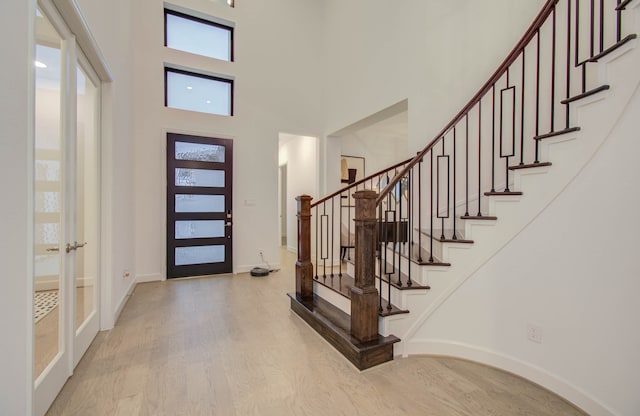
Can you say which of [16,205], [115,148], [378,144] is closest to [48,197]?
[16,205]

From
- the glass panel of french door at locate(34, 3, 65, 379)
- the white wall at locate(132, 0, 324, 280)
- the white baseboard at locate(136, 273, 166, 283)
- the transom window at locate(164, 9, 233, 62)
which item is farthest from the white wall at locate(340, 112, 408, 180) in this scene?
the glass panel of french door at locate(34, 3, 65, 379)

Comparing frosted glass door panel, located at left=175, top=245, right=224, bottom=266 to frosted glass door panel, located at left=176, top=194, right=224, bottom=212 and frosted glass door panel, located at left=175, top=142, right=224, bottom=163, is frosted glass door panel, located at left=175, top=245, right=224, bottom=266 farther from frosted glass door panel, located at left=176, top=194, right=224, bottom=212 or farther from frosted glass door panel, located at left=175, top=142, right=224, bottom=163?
frosted glass door panel, located at left=175, top=142, right=224, bottom=163

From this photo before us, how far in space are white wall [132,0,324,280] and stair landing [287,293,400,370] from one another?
253 centimetres

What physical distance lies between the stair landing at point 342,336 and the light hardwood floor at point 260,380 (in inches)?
2.5

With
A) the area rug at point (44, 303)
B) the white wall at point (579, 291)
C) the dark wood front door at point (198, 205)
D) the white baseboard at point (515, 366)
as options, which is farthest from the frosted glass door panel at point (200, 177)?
the white wall at point (579, 291)

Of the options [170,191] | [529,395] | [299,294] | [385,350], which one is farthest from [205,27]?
[529,395]

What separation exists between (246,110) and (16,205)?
4.24 m

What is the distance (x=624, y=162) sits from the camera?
1523mm

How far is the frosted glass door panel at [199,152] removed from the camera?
4660 millimetres

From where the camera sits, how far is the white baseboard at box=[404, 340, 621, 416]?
1.65 metres

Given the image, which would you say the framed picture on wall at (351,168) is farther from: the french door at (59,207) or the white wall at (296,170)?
the french door at (59,207)

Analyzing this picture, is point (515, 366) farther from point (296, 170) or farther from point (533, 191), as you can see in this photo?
point (296, 170)

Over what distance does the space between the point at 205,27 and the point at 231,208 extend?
3279mm

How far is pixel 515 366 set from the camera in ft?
6.52
